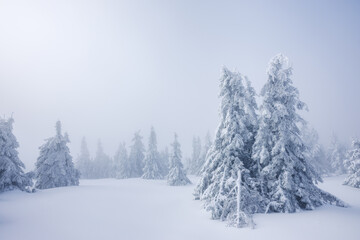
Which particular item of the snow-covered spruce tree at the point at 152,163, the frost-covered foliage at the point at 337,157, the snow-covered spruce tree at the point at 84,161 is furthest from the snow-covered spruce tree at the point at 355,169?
the snow-covered spruce tree at the point at 84,161

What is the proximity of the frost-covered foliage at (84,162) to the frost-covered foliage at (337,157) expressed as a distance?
75.9 metres

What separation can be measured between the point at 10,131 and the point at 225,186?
27.6m

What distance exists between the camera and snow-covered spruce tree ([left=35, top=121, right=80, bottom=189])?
32.9 m

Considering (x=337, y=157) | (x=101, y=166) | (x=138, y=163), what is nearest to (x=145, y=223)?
(x=138, y=163)

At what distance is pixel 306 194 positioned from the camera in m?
16.3

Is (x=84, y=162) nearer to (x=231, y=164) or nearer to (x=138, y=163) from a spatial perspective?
(x=138, y=163)

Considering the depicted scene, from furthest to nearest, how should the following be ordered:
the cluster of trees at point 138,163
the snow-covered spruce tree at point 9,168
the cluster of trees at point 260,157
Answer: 1. the cluster of trees at point 138,163
2. the snow-covered spruce tree at point 9,168
3. the cluster of trees at point 260,157

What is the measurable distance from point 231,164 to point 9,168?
2344 centimetres

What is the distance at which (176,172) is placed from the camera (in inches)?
1774

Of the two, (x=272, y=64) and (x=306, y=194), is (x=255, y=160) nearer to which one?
(x=306, y=194)

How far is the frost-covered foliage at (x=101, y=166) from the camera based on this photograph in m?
79.6

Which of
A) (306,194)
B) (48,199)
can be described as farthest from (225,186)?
(48,199)

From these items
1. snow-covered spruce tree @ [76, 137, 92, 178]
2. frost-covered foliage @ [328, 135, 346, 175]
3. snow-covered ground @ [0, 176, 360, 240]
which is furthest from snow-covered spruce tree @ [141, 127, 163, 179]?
frost-covered foliage @ [328, 135, 346, 175]

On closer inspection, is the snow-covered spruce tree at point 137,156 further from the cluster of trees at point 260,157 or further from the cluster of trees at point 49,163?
the cluster of trees at point 260,157
